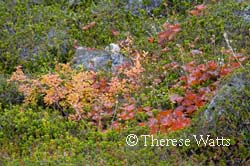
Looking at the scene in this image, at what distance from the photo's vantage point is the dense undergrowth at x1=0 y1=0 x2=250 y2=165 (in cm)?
736

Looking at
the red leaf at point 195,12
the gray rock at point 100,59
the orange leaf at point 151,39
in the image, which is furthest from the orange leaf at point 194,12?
the gray rock at point 100,59

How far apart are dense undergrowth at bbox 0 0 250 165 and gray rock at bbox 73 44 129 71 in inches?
9.7

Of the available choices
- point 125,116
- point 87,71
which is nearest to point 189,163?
point 125,116

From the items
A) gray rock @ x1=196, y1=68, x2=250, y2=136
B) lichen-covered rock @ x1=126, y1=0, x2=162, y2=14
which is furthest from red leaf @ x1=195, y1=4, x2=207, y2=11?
gray rock @ x1=196, y1=68, x2=250, y2=136

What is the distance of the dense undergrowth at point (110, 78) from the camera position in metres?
7.36

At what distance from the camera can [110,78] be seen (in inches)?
382

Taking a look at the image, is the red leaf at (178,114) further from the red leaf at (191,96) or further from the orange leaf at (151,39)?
the orange leaf at (151,39)

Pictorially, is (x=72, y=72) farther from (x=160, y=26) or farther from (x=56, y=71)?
(x=160, y=26)

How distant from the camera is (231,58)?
9.15 m

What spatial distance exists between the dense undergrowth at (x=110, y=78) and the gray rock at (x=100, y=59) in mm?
246

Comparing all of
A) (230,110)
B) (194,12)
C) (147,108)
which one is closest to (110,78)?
(147,108)

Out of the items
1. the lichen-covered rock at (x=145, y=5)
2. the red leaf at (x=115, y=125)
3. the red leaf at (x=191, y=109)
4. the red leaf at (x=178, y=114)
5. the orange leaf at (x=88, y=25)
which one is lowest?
the red leaf at (x=115, y=125)

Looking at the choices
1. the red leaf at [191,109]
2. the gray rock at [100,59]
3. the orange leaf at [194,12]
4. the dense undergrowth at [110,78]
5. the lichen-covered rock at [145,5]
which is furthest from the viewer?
the lichen-covered rock at [145,5]

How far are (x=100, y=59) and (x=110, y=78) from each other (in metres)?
0.84
